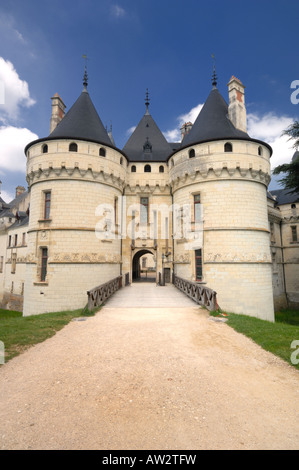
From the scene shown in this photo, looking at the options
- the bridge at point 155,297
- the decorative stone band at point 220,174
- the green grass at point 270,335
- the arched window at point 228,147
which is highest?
the arched window at point 228,147

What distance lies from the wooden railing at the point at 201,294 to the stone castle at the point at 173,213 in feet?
4.93

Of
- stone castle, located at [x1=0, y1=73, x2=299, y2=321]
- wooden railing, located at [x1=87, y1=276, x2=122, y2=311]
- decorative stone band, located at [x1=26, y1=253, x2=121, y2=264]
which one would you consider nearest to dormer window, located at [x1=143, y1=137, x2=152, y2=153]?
stone castle, located at [x1=0, y1=73, x2=299, y2=321]

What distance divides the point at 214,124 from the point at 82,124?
878cm

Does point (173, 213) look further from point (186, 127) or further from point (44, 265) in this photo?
point (186, 127)

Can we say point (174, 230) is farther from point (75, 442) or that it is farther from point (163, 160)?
point (75, 442)

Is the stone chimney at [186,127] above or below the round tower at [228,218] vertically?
above

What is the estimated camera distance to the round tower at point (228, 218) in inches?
543

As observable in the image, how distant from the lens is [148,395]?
12.7 ft

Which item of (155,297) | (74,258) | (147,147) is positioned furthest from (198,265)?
(147,147)

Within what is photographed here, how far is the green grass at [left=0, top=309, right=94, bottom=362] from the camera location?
5937 mm

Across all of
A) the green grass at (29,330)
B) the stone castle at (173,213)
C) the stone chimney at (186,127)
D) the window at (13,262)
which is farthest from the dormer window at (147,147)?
the window at (13,262)

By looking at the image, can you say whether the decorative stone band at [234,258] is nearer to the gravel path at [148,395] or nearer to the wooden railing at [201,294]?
the wooden railing at [201,294]
